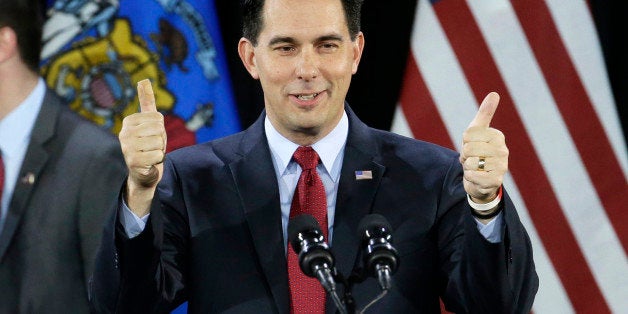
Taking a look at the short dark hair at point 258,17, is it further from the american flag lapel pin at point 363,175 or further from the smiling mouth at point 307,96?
the american flag lapel pin at point 363,175

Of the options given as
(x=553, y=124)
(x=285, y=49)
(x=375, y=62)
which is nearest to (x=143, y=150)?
(x=285, y=49)

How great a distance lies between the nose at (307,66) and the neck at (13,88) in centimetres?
116

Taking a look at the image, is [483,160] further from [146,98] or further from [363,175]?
[146,98]

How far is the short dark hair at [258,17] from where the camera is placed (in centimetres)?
231

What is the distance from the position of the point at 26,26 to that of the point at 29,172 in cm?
48

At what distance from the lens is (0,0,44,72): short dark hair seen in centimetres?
299

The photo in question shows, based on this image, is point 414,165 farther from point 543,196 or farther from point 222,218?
point 543,196

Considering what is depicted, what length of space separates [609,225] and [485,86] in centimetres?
63

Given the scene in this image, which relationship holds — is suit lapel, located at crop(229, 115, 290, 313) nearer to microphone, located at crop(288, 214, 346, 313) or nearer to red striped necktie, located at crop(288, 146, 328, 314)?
red striped necktie, located at crop(288, 146, 328, 314)

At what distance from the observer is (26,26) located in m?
3.04

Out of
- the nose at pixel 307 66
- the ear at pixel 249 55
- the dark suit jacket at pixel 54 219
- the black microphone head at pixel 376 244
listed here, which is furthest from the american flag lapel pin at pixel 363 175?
the dark suit jacket at pixel 54 219

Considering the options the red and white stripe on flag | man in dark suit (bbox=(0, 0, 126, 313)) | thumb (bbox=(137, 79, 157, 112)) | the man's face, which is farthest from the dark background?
thumb (bbox=(137, 79, 157, 112))

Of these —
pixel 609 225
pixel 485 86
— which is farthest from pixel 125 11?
pixel 609 225

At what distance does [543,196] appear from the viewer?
328 cm
